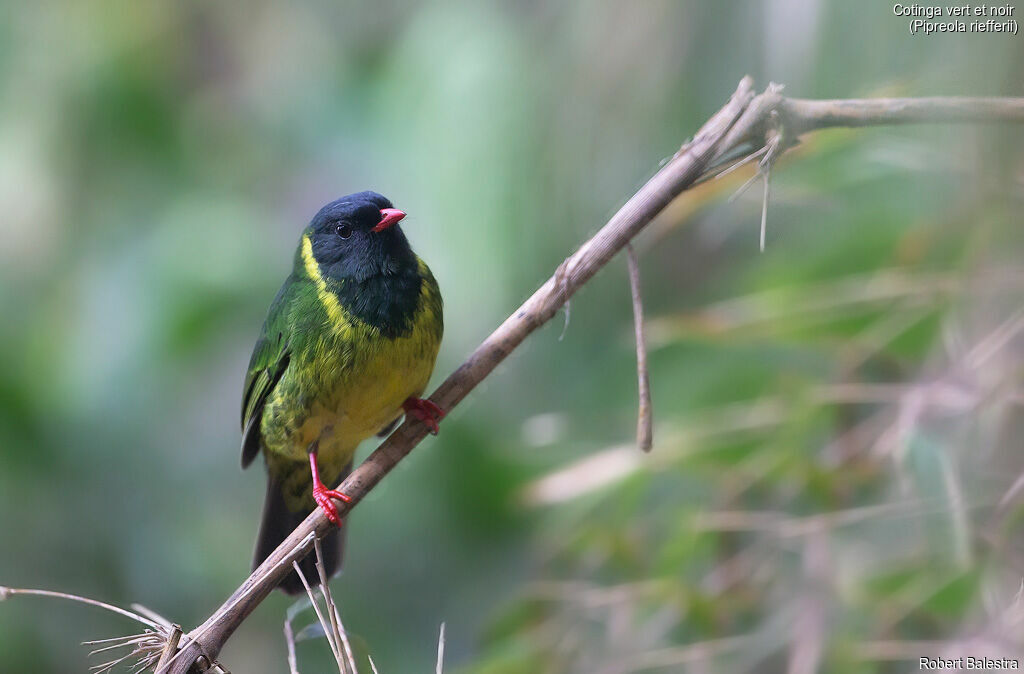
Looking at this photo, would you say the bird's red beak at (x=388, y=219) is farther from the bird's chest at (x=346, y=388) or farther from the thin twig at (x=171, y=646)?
the thin twig at (x=171, y=646)

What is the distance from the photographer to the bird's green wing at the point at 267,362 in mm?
2018

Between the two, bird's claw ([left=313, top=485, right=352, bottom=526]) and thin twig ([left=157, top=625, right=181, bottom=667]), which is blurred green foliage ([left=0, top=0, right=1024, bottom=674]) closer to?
bird's claw ([left=313, top=485, right=352, bottom=526])

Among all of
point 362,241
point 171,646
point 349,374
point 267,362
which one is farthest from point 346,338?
point 171,646

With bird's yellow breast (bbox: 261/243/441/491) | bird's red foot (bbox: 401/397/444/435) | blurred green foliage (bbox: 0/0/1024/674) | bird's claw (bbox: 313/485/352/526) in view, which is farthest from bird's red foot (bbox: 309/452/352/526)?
blurred green foliage (bbox: 0/0/1024/674)

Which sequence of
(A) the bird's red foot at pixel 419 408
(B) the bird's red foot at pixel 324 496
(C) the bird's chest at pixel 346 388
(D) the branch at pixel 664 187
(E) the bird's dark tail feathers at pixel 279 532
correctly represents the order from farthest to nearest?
1. (E) the bird's dark tail feathers at pixel 279 532
2. (A) the bird's red foot at pixel 419 408
3. (C) the bird's chest at pixel 346 388
4. (B) the bird's red foot at pixel 324 496
5. (D) the branch at pixel 664 187

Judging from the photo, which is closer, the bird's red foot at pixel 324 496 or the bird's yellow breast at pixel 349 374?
the bird's red foot at pixel 324 496

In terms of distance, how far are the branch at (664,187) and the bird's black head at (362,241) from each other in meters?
0.45

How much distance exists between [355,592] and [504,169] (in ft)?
6.00

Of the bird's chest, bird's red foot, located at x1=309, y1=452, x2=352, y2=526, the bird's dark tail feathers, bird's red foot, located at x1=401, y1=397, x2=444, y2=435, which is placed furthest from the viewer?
the bird's dark tail feathers

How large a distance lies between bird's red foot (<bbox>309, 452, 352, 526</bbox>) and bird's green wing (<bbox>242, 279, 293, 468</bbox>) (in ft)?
0.49

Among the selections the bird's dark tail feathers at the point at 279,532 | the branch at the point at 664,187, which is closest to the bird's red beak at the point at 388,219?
the branch at the point at 664,187

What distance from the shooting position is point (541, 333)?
146 inches

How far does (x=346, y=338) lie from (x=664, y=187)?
779 millimetres

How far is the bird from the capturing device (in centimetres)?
184
